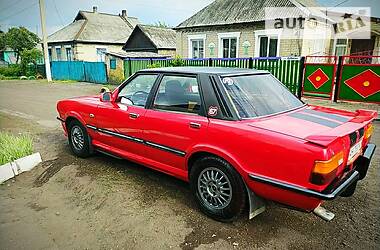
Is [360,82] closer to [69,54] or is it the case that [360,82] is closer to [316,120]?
[316,120]

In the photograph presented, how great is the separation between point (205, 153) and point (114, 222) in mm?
1248

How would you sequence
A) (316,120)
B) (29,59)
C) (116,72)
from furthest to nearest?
(29,59), (116,72), (316,120)

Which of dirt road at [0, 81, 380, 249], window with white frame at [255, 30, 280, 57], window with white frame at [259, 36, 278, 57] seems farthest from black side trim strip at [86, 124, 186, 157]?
window with white frame at [259, 36, 278, 57]

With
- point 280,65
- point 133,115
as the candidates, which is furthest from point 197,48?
point 133,115

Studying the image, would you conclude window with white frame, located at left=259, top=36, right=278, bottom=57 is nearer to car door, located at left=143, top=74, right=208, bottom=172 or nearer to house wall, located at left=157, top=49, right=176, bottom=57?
house wall, located at left=157, top=49, right=176, bottom=57

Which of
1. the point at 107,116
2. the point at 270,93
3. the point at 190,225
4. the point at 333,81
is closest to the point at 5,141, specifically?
the point at 107,116

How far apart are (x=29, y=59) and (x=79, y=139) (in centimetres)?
2596

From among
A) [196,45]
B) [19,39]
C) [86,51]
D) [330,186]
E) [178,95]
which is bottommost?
[330,186]

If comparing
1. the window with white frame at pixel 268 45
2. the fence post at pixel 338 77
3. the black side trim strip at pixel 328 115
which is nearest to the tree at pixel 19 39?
the window with white frame at pixel 268 45

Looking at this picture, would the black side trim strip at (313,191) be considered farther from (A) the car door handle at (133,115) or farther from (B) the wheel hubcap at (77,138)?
(B) the wheel hubcap at (77,138)

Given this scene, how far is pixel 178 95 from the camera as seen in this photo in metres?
3.54

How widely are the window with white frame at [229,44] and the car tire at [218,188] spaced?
Result: 1498 cm

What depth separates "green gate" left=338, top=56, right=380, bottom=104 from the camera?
8539mm

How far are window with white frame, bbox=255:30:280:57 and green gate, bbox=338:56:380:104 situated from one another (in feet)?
21.8
